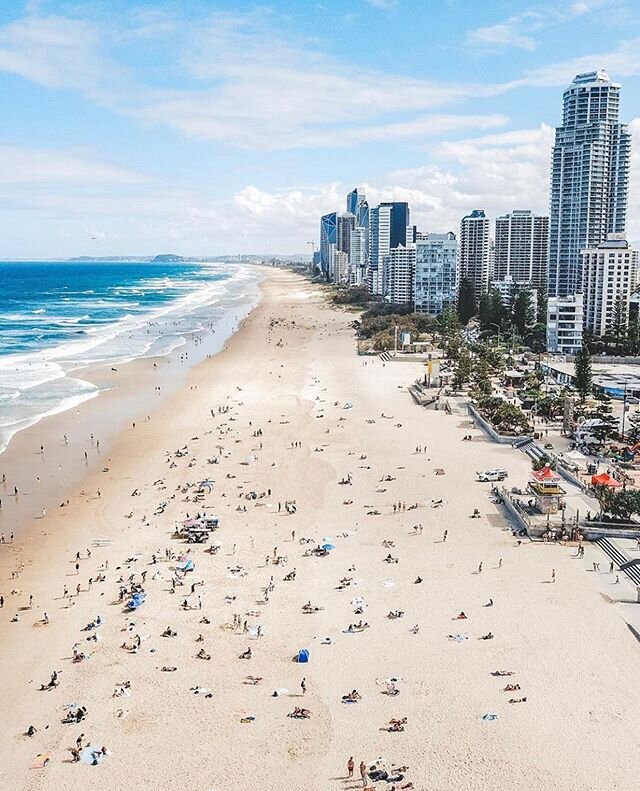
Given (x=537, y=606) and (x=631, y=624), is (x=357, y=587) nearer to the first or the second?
(x=537, y=606)

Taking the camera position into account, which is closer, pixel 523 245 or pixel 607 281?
pixel 607 281

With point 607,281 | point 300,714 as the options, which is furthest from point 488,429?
point 607,281

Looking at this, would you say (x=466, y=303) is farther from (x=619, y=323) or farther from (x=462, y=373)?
(x=462, y=373)

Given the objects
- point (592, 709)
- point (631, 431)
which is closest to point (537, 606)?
point (592, 709)

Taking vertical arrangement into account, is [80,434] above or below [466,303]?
below

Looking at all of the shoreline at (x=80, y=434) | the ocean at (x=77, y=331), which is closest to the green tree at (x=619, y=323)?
the shoreline at (x=80, y=434)
